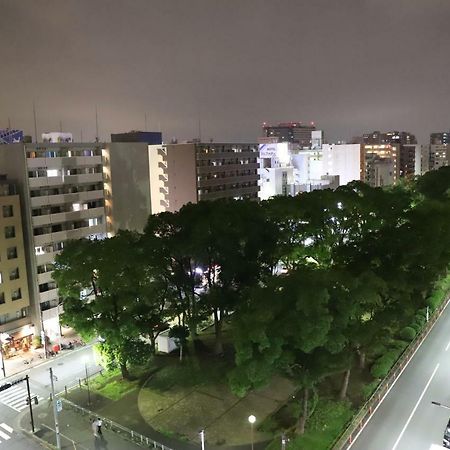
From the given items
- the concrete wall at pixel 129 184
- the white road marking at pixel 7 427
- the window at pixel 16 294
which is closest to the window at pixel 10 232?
the window at pixel 16 294

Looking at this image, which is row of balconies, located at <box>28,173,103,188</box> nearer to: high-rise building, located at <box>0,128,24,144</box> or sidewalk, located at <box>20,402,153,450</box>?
high-rise building, located at <box>0,128,24,144</box>

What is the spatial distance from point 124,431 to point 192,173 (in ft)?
166

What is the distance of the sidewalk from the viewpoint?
88.6ft

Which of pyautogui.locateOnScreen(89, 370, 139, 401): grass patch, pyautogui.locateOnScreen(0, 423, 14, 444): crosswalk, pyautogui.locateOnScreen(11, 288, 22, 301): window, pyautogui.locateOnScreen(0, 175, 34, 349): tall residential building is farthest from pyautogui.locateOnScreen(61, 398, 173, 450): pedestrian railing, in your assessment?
pyautogui.locateOnScreen(11, 288, 22, 301): window

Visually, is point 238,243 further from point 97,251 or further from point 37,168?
point 37,168

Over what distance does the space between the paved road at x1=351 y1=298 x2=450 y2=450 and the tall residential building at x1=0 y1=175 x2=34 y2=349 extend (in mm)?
31130

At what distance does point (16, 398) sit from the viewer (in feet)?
111

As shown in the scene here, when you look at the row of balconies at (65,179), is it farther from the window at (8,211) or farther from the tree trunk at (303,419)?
the tree trunk at (303,419)

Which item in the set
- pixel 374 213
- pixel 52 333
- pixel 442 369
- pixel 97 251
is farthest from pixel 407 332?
pixel 52 333

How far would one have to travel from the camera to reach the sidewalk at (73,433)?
2702 centimetres

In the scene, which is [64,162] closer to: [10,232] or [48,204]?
[48,204]

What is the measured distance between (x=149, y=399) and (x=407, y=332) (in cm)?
2092

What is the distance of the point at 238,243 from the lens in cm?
3375

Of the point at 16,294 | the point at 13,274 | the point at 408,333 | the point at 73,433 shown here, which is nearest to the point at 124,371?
the point at 73,433
